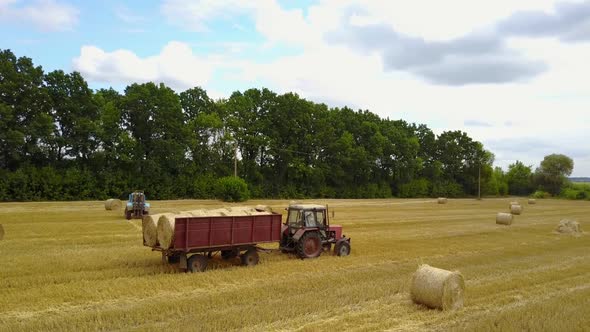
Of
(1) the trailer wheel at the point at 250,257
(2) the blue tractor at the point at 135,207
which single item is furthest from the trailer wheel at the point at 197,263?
(2) the blue tractor at the point at 135,207

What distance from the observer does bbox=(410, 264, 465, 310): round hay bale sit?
29.7 ft

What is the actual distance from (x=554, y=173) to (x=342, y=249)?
285ft

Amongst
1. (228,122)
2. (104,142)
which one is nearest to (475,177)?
(228,122)

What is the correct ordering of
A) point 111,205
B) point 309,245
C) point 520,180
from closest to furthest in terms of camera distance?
point 309,245, point 111,205, point 520,180

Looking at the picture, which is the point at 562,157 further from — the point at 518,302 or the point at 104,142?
the point at 518,302

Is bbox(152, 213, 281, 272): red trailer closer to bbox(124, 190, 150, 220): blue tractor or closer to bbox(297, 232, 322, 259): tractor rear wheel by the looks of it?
bbox(297, 232, 322, 259): tractor rear wheel

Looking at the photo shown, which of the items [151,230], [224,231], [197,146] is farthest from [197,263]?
[197,146]

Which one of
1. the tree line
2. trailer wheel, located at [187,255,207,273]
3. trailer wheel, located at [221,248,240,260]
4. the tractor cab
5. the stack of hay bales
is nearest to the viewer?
trailer wheel, located at [187,255,207,273]

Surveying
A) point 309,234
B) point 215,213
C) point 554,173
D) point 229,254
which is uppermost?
point 554,173

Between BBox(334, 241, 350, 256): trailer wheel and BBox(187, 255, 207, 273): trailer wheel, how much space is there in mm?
4641

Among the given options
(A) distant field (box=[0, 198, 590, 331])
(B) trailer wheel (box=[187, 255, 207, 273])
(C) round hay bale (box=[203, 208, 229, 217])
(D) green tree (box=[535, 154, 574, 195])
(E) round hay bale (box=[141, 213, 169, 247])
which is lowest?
(A) distant field (box=[0, 198, 590, 331])

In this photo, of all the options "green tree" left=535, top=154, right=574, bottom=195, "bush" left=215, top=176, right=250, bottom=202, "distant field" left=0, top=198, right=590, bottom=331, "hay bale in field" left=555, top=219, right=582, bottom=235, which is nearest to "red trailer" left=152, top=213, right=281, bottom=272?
"distant field" left=0, top=198, right=590, bottom=331

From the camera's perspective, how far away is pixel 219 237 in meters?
12.8

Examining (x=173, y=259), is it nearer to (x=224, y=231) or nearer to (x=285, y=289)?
(x=224, y=231)
